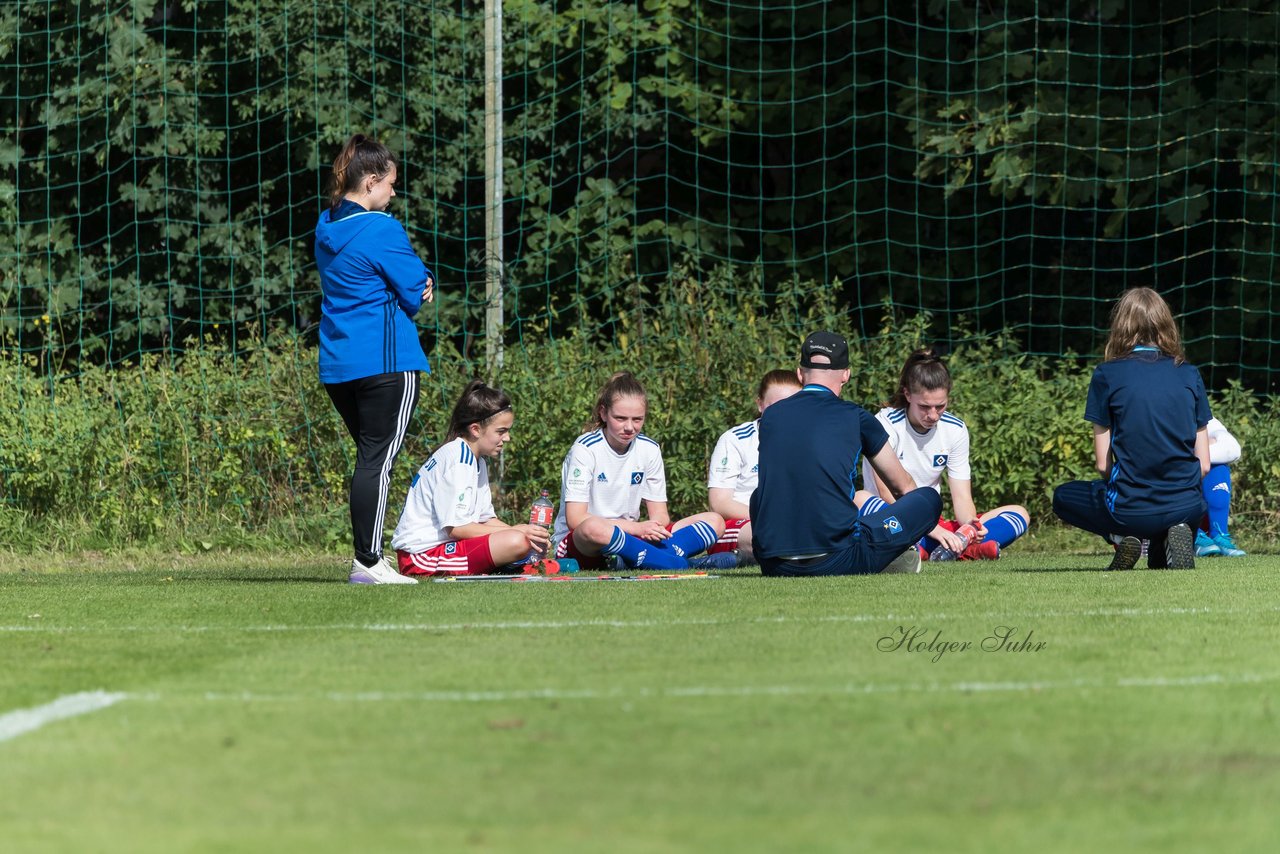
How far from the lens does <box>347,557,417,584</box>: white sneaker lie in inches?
287

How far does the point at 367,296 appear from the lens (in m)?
7.30

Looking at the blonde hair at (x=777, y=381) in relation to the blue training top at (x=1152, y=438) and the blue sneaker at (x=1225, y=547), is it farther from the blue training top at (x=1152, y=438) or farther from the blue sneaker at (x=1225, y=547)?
the blue sneaker at (x=1225, y=547)

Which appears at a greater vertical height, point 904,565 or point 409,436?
point 409,436

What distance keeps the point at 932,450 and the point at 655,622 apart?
3.95 metres

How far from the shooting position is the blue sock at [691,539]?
8.59 metres

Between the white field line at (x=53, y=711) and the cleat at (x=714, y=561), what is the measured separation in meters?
4.92

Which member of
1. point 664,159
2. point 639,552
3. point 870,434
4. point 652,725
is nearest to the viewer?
point 652,725

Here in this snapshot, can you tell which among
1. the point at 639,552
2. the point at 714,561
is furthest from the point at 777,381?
the point at 639,552

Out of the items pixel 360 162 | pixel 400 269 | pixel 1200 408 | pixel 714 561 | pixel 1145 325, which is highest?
pixel 360 162

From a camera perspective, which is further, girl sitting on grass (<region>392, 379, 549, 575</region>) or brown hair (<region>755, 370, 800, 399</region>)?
brown hair (<region>755, 370, 800, 399</region>)

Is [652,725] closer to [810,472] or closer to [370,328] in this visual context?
[810,472]

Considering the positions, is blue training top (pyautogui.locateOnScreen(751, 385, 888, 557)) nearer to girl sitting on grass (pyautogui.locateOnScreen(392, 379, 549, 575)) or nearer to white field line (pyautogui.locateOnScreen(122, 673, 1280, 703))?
girl sitting on grass (pyautogui.locateOnScreen(392, 379, 549, 575))

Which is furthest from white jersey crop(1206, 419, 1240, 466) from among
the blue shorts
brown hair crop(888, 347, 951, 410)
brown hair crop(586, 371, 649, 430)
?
brown hair crop(586, 371, 649, 430)

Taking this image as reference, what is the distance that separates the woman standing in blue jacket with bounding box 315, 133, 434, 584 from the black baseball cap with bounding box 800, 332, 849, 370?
1611mm
